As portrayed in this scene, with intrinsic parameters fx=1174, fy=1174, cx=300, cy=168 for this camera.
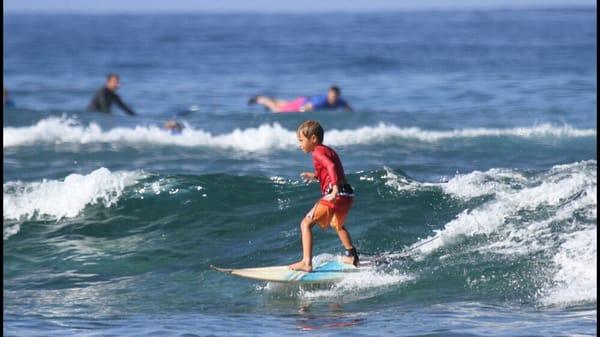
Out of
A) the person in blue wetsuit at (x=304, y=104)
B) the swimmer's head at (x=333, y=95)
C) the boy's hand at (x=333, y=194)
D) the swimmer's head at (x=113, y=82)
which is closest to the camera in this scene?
the boy's hand at (x=333, y=194)

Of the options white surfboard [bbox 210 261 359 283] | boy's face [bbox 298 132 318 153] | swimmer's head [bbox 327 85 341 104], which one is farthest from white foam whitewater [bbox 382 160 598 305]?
swimmer's head [bbox 327 85 341 104]

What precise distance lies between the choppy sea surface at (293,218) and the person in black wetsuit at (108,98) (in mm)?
295

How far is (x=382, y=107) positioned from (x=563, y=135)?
6753 millimetres

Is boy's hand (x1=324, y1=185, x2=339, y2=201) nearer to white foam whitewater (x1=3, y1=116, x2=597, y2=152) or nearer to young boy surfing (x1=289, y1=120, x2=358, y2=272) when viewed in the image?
young boy surfing (x1=289, y1=120, x2=358, y2=272)

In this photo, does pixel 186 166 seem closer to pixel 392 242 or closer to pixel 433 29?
pixel 392 242

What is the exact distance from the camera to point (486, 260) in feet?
35.9

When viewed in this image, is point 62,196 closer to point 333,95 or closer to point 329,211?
point 329,211

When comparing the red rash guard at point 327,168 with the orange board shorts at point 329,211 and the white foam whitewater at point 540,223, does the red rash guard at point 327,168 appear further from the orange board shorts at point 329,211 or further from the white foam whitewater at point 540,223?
the white foam whitewater at point 540,223

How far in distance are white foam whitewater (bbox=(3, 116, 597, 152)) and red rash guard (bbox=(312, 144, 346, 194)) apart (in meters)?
9.91

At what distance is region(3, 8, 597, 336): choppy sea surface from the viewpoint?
9750 mm

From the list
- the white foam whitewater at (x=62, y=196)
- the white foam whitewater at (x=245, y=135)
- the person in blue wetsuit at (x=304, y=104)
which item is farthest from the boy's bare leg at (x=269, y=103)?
the white foam whitewater at (x=62, y=196)

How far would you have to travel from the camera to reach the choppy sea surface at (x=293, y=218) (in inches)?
384

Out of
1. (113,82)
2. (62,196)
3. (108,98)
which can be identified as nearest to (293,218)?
(62,196)

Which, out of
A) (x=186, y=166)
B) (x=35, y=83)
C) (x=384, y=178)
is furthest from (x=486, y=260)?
(x=35, y=83)
